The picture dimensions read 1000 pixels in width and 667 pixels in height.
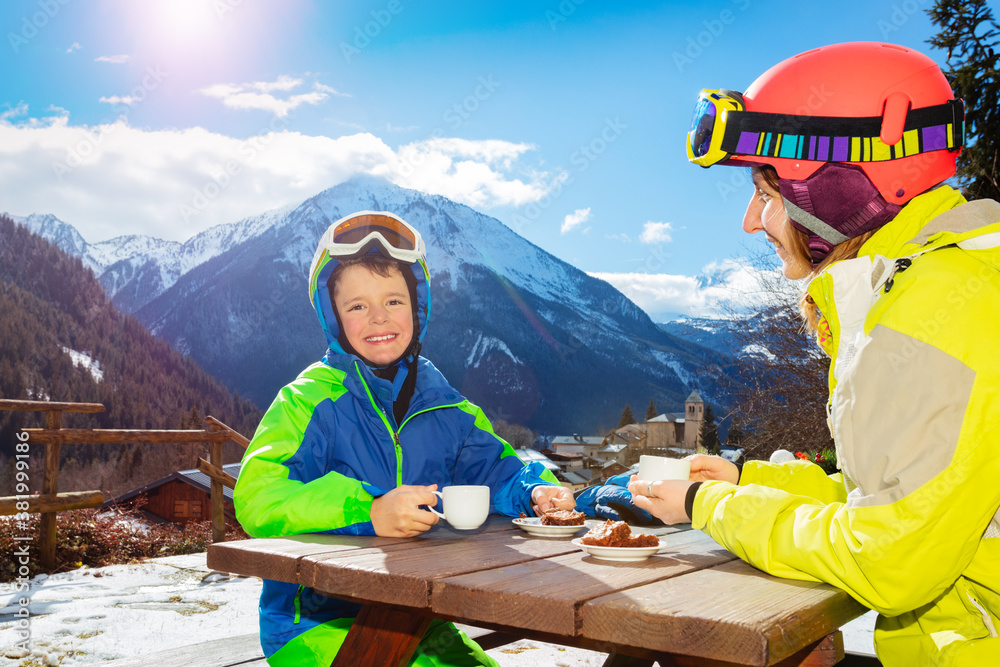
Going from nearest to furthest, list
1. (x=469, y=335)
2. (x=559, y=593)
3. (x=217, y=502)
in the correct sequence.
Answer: (x=559, y=593), (x=217, y=502), (x=469, y=335)

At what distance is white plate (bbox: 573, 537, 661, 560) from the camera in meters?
1.39

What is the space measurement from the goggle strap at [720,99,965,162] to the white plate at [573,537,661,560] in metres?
0.96

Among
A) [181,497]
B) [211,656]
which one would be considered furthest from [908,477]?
[181,497]

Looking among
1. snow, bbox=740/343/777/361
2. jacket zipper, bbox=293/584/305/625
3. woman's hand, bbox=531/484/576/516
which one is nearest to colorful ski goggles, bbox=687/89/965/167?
woman's hand, bbox=531/484/576/516

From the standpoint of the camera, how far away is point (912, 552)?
3.73 feet

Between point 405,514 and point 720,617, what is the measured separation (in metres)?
0.88

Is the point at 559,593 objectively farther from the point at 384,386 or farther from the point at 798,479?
the point at 384,386

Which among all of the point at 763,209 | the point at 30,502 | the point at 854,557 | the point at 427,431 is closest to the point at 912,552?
the point at 854,557

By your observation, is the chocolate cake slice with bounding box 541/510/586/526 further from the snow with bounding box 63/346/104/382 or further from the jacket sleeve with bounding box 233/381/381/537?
the snow with bounding box 63/346/104/382

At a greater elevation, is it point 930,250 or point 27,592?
point 930,250

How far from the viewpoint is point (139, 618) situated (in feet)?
15.6

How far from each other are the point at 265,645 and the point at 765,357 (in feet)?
49.6

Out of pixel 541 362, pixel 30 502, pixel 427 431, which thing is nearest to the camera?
pixel 427 431

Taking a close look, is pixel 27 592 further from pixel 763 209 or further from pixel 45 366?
pixel 45 366
